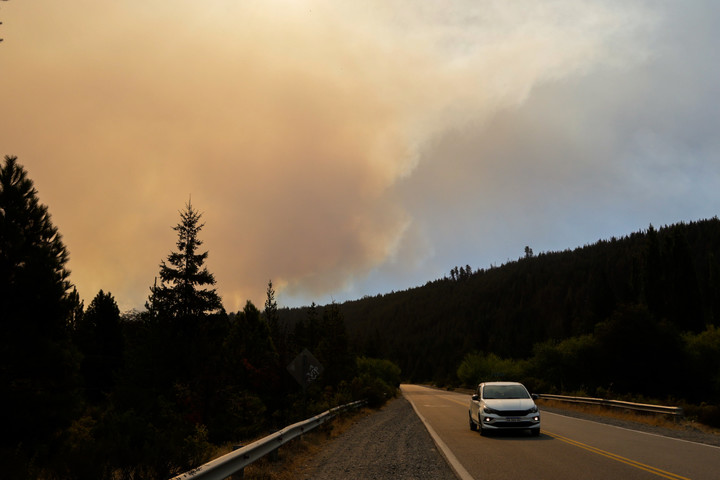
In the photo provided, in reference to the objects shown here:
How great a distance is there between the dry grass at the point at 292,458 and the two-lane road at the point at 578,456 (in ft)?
10.8

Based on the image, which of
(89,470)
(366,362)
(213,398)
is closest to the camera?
(89,470)

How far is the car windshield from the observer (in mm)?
18016

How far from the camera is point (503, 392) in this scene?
18.2 metres

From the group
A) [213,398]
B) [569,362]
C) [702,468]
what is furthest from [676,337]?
[702,468]

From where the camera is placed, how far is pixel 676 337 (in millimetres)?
52750

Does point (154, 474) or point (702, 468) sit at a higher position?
point (154, 474)

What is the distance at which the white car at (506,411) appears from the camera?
54.2 feet

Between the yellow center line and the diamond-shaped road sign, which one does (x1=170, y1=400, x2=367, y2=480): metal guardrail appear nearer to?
the diamond-shaped road sign

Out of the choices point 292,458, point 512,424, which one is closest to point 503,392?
point 512,424

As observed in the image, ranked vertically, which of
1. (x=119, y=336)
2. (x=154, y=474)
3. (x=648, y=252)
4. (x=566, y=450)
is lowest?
(x=566, y=450)

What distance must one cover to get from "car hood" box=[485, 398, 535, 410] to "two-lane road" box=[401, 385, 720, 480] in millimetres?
884

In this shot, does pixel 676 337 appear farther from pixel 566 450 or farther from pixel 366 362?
pixel 566 450

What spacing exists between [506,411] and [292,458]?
7.53m

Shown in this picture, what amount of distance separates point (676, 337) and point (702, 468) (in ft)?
161
